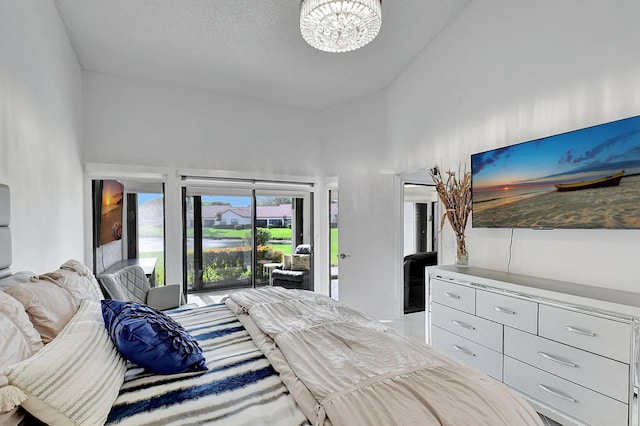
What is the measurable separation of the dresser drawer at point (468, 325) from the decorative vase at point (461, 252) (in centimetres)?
48

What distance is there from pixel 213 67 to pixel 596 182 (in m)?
3.63

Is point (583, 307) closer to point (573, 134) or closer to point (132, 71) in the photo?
point (573, 134)

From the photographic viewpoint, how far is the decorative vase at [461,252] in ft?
9.68

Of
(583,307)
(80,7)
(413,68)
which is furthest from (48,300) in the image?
(413,68)

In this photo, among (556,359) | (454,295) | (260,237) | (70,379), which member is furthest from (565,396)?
(260,237)

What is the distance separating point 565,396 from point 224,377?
6.52ft

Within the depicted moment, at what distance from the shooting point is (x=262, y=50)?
323 cm

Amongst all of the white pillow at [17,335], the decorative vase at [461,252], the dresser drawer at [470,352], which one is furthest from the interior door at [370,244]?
the white pillow at [17,335]

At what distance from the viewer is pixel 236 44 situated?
10.2 ft

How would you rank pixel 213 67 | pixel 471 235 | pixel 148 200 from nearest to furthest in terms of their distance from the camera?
pixel 471 235, pixel 213 67, pixel 148 200

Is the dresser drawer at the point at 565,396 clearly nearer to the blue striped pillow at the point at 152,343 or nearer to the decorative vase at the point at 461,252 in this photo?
the decorative vase at the point at 461,252

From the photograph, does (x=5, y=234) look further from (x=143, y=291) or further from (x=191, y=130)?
(x=191, y=130)

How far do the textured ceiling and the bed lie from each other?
1.98 m

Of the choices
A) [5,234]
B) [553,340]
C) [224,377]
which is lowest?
[553,340]
